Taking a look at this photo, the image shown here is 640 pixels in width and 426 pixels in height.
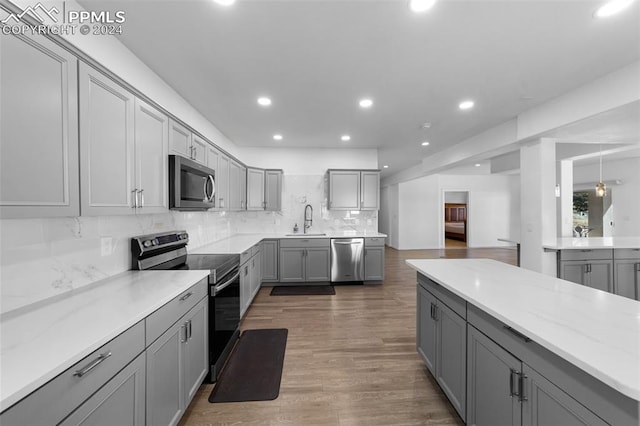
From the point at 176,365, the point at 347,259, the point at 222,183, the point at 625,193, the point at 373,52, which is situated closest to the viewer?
the point at 176,365

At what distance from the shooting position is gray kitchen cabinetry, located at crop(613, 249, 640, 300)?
139 inches

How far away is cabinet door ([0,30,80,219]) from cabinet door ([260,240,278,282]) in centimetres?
342

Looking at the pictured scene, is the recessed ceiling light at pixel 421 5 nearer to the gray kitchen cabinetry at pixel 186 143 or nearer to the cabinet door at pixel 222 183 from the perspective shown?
the gray kitchen cabinetry at pixel 186 143

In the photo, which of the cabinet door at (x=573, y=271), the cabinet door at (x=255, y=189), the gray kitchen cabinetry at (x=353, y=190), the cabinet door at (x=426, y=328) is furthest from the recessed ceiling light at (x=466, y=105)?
the cabinet door at (x=255, y=189)

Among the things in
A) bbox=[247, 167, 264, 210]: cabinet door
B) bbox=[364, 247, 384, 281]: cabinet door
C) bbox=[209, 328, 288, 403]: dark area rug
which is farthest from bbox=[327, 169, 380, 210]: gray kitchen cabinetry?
bbox=[209, 328, 288, 403]: dark area rug

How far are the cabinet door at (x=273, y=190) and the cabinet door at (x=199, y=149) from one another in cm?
199

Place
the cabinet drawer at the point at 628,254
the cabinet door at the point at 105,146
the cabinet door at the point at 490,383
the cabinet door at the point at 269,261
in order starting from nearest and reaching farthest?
the cabinet door at the point at 490,383, the cabinet door at the point at 105,146, the cabinet drawer at the point at 628,254, the cabinet door at the point at 269,261

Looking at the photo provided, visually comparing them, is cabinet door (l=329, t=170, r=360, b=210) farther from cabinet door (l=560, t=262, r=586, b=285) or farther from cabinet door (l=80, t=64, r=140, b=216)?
cabinet door (l=80, t=64, r=140, b=216)

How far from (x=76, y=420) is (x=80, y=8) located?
2.21 m

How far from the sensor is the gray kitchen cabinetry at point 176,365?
1370 mm

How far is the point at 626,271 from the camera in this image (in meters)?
3.56

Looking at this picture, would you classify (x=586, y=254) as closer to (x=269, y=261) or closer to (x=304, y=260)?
(x=304, y=260)

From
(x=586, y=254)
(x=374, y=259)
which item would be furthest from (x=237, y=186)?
(x=586, y=254)

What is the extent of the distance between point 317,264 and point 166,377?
3.33 meters
